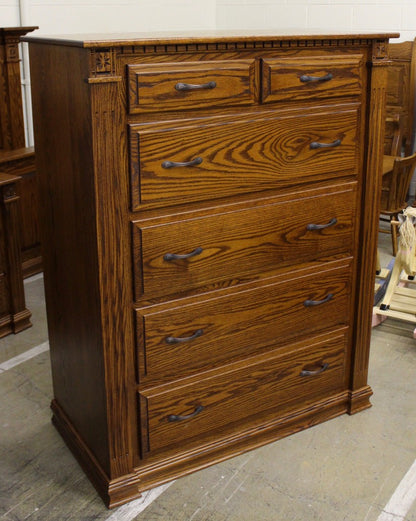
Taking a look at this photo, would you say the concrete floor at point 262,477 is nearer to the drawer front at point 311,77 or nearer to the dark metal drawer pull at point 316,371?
the dark metal drawer pull at point 316,371

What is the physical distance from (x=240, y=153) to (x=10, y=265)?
1673 millimetres

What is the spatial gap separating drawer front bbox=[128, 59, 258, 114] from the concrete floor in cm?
127

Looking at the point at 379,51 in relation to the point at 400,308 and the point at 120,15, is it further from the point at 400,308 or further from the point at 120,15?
the point at 120,15

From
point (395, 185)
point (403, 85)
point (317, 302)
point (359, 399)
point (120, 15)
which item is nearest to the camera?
point (317, 302)

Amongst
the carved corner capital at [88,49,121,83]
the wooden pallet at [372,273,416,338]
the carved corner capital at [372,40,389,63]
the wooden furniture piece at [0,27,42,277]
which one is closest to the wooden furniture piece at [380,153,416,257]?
the wooden pallet at [372,273,416,338]

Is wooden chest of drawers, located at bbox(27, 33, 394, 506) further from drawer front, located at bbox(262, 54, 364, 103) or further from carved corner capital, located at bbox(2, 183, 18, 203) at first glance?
carved corner capital, located at bbox(2, 183, 18, 203)

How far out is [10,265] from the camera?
341 centimetres

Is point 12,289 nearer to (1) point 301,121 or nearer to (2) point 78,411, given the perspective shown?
(2) point 78,411

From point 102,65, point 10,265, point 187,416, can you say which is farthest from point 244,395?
point 10,265

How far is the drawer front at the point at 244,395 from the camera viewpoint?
7.62 ft

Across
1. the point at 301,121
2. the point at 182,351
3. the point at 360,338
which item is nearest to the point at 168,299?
the point at 182,351

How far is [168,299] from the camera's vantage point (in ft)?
7.23

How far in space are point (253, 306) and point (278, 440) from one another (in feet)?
1.91

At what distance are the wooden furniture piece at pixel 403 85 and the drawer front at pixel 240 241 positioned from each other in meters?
2.94
